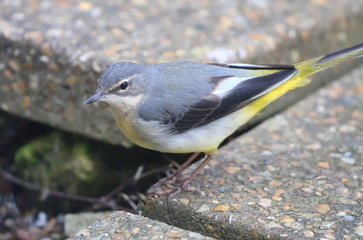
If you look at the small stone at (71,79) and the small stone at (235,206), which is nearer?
the small stone at (235,206)

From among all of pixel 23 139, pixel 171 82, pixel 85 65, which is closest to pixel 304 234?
pixel 171 82

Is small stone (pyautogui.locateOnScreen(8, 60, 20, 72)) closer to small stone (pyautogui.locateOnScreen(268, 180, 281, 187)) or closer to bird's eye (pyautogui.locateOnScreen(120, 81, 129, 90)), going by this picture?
bird's eye (pyautogui.locateOnScreen(120, 81, 129, 90))

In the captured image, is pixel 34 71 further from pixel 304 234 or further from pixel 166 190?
pixel 304 234

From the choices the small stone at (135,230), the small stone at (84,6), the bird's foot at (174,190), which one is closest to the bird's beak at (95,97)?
the bird's foot at (174,190)

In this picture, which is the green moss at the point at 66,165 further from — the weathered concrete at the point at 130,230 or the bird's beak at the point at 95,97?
the weathered concrete at the point at 130,230

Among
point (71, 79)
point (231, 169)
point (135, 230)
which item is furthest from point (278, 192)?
point (71, 79)

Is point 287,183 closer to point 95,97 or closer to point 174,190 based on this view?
point 174,190

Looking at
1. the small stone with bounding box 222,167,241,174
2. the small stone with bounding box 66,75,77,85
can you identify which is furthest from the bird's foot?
the small stone with bounding box 66,75,77,85
